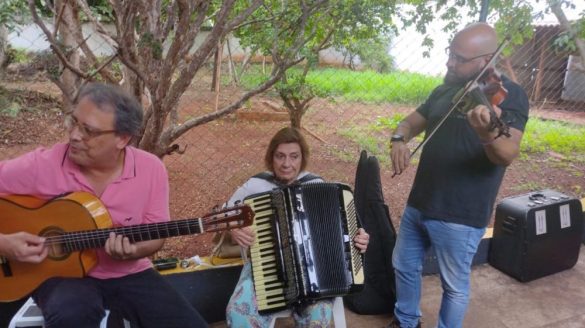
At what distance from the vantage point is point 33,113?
184 inches

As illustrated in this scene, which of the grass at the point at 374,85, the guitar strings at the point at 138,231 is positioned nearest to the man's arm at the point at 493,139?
the guitar strings at the point at 138,231

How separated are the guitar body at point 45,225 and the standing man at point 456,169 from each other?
1402 mm

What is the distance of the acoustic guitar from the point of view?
1.86 metres

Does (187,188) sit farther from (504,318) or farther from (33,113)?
(504,318)

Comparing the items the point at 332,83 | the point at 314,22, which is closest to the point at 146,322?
the point at 314,22

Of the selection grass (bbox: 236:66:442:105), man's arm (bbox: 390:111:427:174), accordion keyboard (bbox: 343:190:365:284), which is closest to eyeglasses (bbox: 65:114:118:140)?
accordion keyboard (bbox: 343:190:365:284)

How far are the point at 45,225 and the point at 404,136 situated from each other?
1724mm

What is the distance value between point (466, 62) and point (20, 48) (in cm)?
456

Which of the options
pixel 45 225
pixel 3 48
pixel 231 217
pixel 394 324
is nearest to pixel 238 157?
pixel 3 48

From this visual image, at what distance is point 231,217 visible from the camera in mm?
1966

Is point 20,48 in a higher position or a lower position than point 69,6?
higher

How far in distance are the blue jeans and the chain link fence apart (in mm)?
1581

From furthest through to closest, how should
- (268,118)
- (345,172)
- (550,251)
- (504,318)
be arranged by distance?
(268,118), (345,172), (550,251), (504,318)

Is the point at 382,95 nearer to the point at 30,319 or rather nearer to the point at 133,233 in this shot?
the point at 133,233
